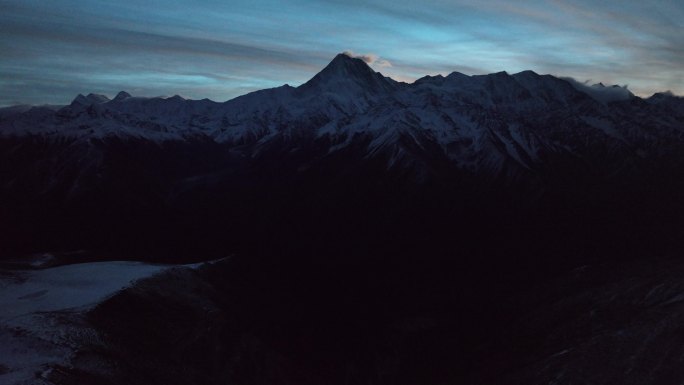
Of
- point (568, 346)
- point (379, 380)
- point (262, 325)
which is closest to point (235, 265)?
point (262, 325)

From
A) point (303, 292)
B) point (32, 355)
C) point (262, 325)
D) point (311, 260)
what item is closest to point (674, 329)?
point (262, 325)

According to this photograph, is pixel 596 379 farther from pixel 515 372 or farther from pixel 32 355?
pixel 32 355

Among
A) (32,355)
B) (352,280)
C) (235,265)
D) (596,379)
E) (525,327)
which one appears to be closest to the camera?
(32,355)

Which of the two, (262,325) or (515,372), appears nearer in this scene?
(515,372)

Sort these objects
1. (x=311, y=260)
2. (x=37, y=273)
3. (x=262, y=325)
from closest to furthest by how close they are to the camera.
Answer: (x=37, y=273), (x=262, y=325), (x=311, y=260)

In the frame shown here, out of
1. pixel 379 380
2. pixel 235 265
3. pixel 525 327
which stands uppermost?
pixel 235 265

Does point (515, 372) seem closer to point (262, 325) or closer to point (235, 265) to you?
point (262, 325)

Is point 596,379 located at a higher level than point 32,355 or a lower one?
lower

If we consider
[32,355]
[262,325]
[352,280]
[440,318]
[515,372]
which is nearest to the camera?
[32,355]

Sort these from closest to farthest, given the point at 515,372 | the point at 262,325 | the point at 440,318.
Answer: the point at 515,372, the point at 262,325, the point at 440,318
